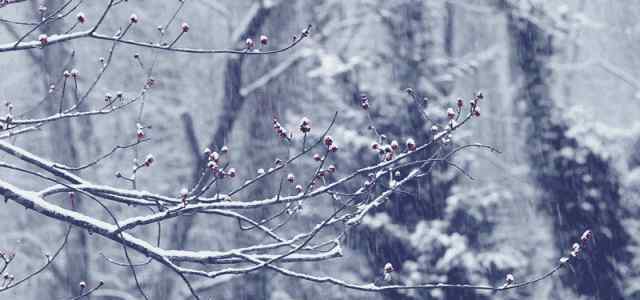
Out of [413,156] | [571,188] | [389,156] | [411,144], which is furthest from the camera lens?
[571,188]

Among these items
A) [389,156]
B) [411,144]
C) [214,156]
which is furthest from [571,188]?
[214,156]

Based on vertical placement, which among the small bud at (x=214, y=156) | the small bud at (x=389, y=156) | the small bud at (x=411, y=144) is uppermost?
the small bud at (x=214, y=156)

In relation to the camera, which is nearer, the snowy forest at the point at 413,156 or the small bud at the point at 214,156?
the small bud at the point at 214,156

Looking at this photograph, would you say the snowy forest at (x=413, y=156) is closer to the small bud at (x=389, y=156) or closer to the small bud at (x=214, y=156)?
the small bud at (x=389, y=156)

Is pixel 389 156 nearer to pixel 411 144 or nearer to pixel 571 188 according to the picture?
pixel 411 144

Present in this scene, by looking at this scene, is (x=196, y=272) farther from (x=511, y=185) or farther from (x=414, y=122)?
(x=511, y=185)

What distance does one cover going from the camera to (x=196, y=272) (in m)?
3.39

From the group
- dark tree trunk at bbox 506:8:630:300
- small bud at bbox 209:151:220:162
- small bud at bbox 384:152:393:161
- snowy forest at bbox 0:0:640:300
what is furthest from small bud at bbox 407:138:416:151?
dark tree trunk at bbox 506:8:630:300

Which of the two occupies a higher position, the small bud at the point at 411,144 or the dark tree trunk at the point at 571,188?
the dark tree trunk at the point at 571,188

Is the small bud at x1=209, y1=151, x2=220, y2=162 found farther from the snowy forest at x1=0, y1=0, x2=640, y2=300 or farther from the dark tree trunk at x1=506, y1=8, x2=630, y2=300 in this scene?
the dark tree trunk at x1=506, y1=8, x2=630, y2=300

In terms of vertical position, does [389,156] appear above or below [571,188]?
below

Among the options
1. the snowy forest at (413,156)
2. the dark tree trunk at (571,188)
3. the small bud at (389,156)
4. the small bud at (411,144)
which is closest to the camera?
the small bud at (411,144)

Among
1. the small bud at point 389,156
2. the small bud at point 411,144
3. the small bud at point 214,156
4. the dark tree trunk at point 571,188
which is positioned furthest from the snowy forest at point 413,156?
the small bud at point 214,156

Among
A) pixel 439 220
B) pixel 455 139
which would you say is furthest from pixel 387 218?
pixel 455 139
